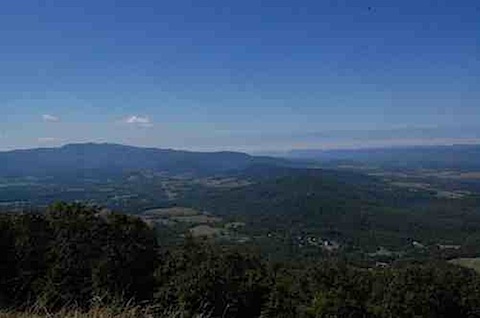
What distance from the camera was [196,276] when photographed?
25.3m

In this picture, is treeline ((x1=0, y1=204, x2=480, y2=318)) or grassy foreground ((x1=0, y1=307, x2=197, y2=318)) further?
treeline ((x1=0, y1=204, x2=480, y2=318))

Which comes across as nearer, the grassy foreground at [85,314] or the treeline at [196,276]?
the grassy foreground at [85,314]

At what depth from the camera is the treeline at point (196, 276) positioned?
23906 mm

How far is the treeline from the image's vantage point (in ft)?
78.4

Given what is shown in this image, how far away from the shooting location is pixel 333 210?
162000mm

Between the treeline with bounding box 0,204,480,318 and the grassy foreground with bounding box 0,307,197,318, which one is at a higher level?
the grassy foreground with bounding box 0,307,197,318

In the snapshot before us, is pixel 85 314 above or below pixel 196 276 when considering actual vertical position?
above

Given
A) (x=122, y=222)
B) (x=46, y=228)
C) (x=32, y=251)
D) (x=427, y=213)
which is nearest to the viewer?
(x=32, y=251)

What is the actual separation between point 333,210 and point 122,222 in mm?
136550

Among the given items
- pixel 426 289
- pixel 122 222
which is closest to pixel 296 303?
pixel 426 289

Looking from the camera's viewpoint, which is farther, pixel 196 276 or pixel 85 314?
pixel 196 276

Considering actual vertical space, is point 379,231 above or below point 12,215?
below

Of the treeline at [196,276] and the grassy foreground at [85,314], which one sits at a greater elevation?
the grassy foreground at [85,314]

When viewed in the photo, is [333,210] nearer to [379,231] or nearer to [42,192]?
[379,231]
